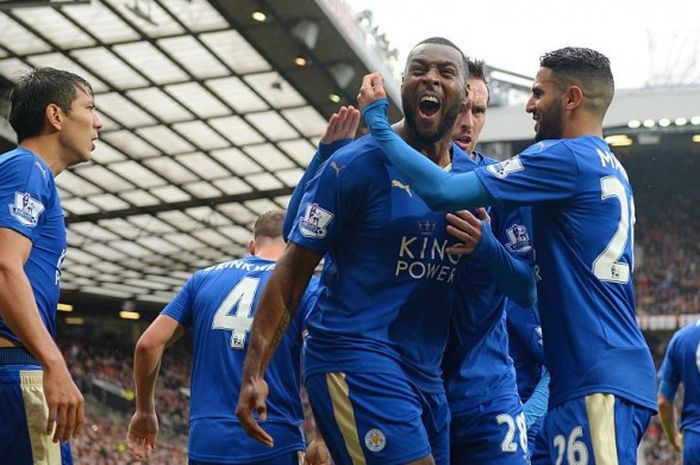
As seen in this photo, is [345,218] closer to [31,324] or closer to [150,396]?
[31,324]

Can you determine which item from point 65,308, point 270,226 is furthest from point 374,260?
point 65,308

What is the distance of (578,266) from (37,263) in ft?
6.84

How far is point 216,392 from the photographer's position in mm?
6297

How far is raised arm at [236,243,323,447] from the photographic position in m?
4.38

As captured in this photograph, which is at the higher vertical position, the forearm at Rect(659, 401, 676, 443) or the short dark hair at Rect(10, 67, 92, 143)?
the short dark hair at Rect(10, 67, 92, 143)

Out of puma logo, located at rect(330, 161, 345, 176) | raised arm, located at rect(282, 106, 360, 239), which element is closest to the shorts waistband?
raised arm, located at rect(282, 106, 360, 239)

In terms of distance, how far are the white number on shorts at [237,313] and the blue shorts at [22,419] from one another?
1717 mm

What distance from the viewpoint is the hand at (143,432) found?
6469mm

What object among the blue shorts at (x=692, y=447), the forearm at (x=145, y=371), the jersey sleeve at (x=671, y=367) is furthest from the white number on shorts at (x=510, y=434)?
the jersey sleeve at (x=671, y=367)

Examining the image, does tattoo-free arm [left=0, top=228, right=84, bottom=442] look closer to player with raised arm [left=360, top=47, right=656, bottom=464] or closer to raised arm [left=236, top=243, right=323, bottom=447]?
raised arm [left=236, top=243, right=323, bottom=447]

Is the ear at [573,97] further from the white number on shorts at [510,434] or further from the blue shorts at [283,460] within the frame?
the blue shorts at [283,460]

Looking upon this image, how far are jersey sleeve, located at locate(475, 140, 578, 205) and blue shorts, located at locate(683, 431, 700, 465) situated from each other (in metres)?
4.05

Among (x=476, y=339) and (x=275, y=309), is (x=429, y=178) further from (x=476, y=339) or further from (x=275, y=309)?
(x=476, y=339)

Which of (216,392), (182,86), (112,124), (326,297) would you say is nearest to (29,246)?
(326,297)
